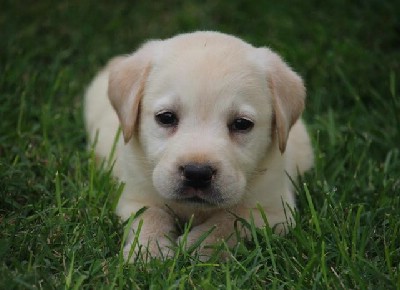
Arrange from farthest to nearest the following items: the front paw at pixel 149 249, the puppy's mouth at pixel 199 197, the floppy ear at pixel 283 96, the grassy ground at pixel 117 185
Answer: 1. the floppy ear at pixel 283 96
2. the puppy's mouth at pixel 199 197
3. the front paw at pixel 149 249
4. the grassy ground at pixel 117 185

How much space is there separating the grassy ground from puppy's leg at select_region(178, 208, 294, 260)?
4.9 inches

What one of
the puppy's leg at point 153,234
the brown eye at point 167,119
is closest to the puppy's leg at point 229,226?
the puppy's leg at point 153,234

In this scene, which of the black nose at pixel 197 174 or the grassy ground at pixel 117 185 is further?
the black nose at pixel 197 174

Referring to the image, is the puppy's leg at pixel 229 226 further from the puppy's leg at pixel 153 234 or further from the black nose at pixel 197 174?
the black nose at pixel 197 174

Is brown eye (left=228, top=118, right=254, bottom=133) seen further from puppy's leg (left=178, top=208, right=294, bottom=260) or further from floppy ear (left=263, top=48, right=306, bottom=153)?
puppy's leg (left=178, top=208, right=294, bottom=260)

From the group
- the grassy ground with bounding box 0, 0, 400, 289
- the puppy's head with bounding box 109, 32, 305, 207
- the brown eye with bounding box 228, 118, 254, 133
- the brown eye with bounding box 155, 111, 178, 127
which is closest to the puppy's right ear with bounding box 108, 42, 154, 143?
the puppy's head with bounding box 109, 32, 305, 207

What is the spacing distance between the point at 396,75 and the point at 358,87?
0.38m

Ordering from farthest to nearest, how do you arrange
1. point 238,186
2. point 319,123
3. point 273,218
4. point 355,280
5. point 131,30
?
point 131,30 → point 319,123 → point 273,218 → point 238,186 → point 355,280

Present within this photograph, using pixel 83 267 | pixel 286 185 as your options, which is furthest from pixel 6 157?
pixel 286 185

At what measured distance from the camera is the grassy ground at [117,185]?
4.16m

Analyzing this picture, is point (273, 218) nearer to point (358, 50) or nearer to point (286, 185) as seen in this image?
point (286, 185)

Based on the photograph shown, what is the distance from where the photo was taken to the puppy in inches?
175

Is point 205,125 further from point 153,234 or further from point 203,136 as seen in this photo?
point 153,234

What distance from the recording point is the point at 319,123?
253 inches
